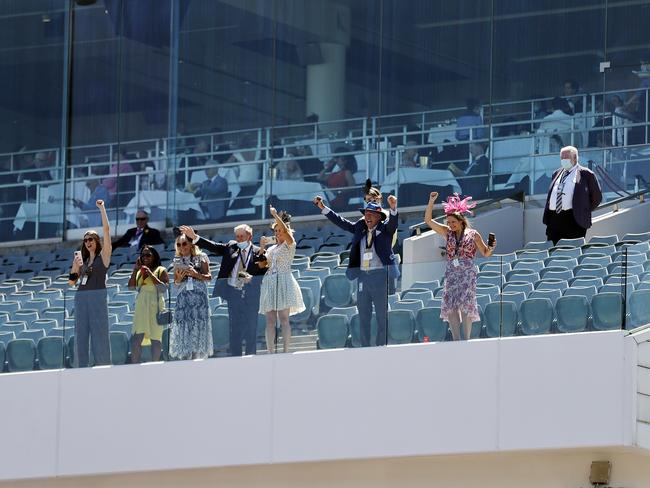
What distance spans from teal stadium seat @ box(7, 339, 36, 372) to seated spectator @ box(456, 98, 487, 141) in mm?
9351

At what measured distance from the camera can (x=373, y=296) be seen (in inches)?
656

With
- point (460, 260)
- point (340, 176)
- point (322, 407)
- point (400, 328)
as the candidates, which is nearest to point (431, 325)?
point (400, 328)

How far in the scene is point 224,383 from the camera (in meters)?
17.6

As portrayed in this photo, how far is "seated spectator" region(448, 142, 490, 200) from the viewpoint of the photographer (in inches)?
1014

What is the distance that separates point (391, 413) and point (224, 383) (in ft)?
5.31

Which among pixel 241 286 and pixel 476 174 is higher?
pixel 476 174

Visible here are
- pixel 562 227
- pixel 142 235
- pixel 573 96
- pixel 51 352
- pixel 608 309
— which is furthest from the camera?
pixel 573 96

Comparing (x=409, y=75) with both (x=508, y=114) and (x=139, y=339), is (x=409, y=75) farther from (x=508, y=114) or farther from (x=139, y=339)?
(x=139, y=339)

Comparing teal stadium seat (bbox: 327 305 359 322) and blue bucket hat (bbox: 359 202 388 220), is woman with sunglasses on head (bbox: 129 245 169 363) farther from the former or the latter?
blue bucket hat (bbox: 359 202 388 220)

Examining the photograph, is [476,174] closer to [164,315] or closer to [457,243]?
[164,315]

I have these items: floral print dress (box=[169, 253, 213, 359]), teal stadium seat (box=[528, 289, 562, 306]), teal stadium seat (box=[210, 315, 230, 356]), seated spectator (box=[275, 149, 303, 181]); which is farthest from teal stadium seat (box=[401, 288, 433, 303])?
seated spectator (box=[275, 149, 303, 181])

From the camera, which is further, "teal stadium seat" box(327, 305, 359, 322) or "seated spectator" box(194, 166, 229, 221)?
"seated spectator" box(194, 166, 229, 221)

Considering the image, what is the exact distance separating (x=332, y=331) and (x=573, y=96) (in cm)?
962

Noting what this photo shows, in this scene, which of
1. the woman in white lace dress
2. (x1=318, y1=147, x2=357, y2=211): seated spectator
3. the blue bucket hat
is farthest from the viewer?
(x1=318, y1=147, x2=357, y2=211): seated spectator
